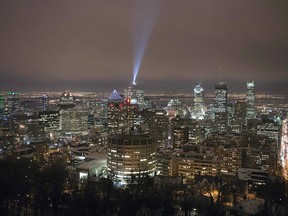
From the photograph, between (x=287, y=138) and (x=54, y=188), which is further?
(x=287, y=138)

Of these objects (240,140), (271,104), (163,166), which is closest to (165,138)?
(240,140)

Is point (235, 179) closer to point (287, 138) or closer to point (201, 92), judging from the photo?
point (287, 138)

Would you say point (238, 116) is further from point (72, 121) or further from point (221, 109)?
point (72, 121)

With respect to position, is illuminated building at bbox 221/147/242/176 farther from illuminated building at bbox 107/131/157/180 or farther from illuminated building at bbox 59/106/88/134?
illuminated building at bbox 59/106/88/134

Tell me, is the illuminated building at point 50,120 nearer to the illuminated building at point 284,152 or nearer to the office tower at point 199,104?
the office tower at point 199,104

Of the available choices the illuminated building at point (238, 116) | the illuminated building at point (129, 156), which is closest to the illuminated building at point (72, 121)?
the illuminated building at point (238, 116)

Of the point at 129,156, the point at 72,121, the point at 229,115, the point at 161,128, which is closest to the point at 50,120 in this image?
the point at 72,121
